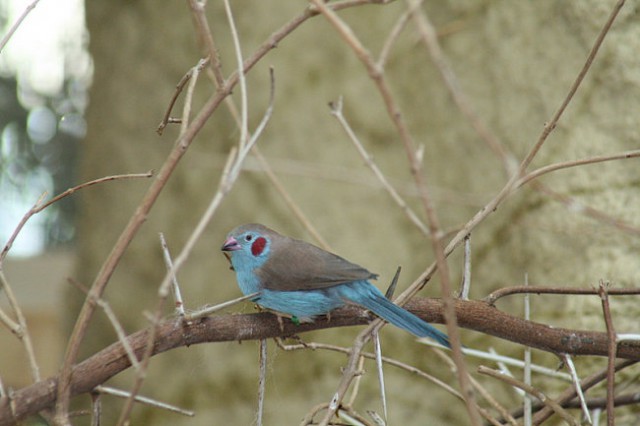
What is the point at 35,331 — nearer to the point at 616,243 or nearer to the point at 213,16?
the point at 213,16

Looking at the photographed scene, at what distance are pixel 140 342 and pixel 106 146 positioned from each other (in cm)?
311

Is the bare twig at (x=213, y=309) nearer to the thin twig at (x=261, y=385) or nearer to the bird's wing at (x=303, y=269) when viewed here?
the thin twig at (x=261, y=385)

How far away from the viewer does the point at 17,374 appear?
580 centimetres

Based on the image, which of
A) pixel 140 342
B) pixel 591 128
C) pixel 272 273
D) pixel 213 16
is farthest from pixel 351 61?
pixel 140 342

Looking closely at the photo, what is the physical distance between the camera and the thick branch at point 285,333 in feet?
4.84

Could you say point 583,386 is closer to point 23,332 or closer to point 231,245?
→ point 231,245

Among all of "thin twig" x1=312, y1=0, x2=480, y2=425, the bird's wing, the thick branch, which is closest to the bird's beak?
the bird's wing

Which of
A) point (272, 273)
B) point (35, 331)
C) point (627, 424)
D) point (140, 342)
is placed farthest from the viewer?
point (35, 331)

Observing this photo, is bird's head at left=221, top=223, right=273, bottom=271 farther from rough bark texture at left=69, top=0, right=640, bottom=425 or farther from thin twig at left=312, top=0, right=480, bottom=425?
thin twig at left=312, top=0, right=480, bottom=425

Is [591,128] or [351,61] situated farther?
[351,61]

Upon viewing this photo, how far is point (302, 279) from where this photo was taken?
216 centimetres

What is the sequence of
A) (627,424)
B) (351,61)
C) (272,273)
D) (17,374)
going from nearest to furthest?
1. (272,273)
2. (627,424)
3. (351,61)
4. (17,374)

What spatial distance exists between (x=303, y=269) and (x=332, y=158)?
1.90m

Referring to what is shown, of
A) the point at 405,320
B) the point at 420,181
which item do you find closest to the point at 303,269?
the point at 405,320
